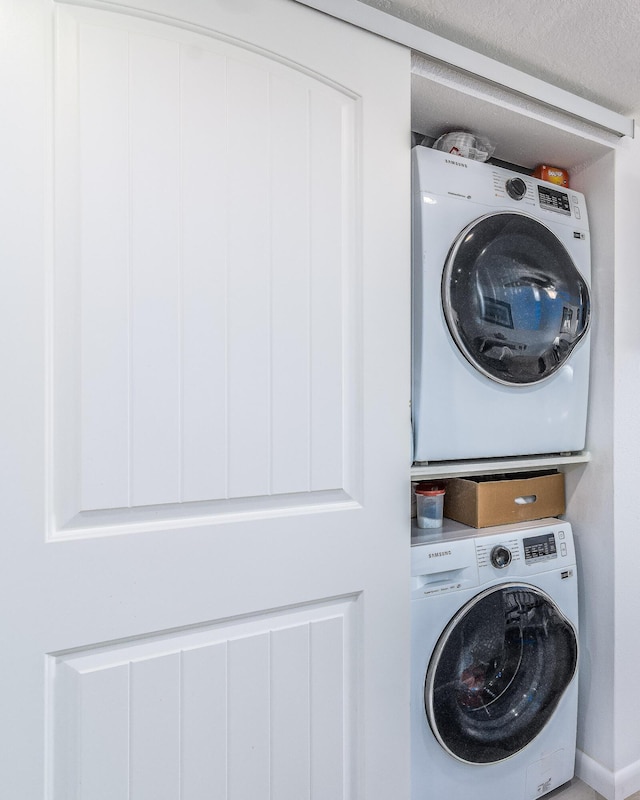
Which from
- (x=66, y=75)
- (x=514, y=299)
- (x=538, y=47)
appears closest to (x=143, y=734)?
(x=66, y=75)

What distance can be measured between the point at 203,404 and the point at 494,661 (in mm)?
1107

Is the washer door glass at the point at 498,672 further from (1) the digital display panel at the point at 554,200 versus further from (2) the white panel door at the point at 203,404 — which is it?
(1) the digital display panel at the point at 554,200

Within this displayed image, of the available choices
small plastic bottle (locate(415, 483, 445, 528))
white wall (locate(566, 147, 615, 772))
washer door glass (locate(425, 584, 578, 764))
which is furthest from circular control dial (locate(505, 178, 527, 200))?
washer door glass (locate(425, 584, 578, 764))

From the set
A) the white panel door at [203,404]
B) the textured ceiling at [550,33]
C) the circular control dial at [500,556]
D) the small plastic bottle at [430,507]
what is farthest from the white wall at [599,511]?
the white panel door at [203,404]

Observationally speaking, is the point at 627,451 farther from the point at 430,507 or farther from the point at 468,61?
the point at 468,61

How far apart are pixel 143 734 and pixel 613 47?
6.19 feet

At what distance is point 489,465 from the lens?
137 cm

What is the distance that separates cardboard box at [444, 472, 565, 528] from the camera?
1443 mm

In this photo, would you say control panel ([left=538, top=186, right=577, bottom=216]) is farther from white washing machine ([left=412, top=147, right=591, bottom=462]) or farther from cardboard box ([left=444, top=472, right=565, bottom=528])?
cardboard box ([left=444, top=472, right=565, bottom=528])

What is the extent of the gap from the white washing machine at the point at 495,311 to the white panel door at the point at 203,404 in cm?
14

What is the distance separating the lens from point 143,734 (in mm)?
899

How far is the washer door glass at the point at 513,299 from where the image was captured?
130 cm

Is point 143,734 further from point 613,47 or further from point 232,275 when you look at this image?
point 613,47

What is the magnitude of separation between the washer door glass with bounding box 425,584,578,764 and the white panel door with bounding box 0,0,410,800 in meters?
0.18
